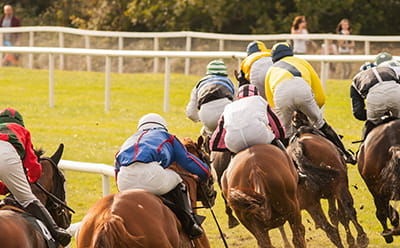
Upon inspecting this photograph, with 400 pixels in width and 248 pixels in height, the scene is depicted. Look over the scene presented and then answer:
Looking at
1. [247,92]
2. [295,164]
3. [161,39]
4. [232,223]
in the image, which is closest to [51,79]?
[161,39]

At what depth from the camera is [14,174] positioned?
6.47 meters

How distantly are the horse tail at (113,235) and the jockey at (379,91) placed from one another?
4.11m

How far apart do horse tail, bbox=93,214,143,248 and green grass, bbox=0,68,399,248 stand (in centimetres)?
322

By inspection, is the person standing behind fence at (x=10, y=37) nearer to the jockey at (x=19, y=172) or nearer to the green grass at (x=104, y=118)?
the green grass at (x=104, y=118)

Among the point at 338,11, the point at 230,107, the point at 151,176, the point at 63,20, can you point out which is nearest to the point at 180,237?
the point at 151,176

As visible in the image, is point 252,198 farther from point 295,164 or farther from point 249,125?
point 295,164

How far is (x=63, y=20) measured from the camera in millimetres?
29203

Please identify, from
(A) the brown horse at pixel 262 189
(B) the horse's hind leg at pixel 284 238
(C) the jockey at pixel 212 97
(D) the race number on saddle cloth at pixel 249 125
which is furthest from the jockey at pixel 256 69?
(A) the brown horse at pixel 262 189

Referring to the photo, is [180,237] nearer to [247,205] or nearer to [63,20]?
[247,205]

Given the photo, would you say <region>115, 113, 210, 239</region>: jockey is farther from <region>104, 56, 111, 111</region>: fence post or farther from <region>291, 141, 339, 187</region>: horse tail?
<region>104, 56, 111, 111</region>: fence post

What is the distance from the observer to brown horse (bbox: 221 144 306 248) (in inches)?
285

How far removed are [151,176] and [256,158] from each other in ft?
3.94

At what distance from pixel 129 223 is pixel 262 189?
1718mm

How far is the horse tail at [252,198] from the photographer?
718cm
